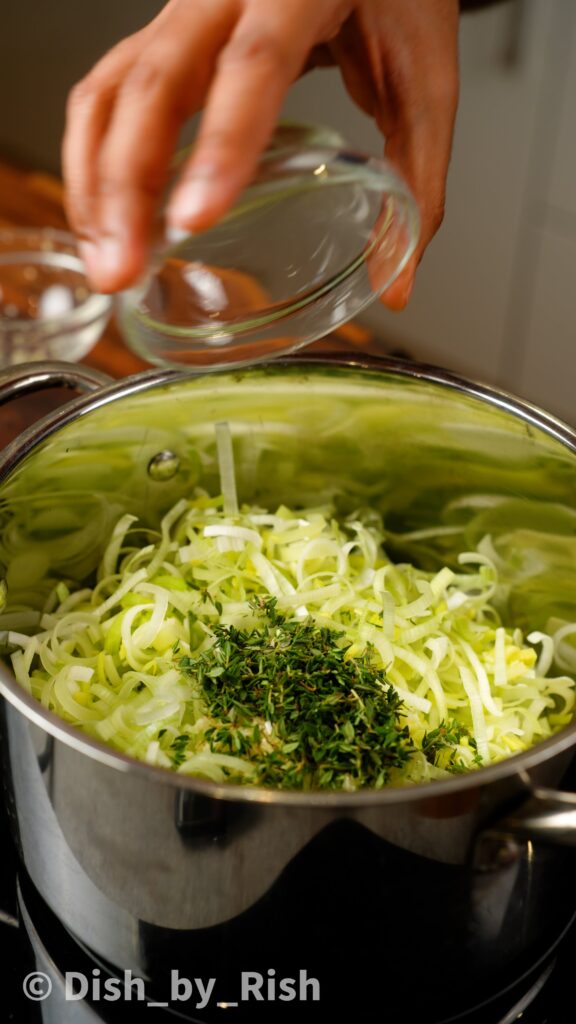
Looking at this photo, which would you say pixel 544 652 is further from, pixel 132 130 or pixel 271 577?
pixel 132 130

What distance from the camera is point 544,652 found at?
108 centimetres

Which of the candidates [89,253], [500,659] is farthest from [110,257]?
[500,659]

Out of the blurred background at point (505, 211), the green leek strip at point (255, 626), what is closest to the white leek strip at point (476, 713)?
the green leek strip at point (255, 626)

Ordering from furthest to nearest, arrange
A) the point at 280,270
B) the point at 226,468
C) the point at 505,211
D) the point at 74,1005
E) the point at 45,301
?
the point at 505,211, the point at 45,301, the point at 226,468, the point at 280,270, the point at 74,1005

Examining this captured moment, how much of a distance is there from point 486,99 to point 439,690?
1.54 m

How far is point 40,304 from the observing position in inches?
61.6

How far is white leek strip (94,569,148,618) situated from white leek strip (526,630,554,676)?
0.41m

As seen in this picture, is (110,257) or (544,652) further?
(544,652)

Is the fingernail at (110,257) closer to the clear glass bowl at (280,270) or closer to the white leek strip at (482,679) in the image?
the clear glass bowl at (280,270)

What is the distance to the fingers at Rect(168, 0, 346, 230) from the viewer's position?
64cm

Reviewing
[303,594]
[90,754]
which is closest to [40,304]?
[303,594]

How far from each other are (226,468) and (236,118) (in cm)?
52

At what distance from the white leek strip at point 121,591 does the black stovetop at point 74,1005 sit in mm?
273

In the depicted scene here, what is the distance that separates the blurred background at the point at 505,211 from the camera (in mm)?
2020
